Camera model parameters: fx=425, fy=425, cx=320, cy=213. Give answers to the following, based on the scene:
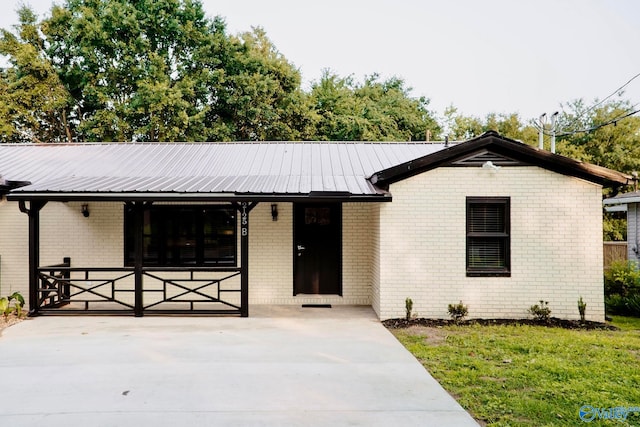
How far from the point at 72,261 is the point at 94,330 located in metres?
2.93

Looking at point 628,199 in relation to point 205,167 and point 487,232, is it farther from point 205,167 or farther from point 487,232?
point 205,167

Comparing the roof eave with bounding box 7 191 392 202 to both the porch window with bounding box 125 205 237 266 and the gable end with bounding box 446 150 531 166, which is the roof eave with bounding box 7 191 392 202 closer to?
the gable end with bounding box 446 150 531 166

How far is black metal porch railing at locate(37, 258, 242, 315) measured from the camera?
818 cm

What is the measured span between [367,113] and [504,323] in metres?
19.6

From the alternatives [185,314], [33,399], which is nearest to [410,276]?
[185,314]

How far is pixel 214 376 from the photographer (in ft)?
16.4

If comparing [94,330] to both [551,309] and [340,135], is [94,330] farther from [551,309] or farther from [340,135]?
[340,135]

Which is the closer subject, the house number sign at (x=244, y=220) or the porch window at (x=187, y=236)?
the house number sign at (x=244, y=220)

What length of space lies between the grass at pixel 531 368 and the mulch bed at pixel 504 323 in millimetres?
199

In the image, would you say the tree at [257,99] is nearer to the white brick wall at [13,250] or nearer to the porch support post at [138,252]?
the white brick wall at [13,250]

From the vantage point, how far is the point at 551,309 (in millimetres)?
7758

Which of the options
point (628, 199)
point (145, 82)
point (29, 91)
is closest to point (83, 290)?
point (628, 199)

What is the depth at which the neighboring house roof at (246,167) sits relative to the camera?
7.59 metres

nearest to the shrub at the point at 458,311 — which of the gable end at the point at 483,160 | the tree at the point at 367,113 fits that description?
the gable end at the point at 483,160
